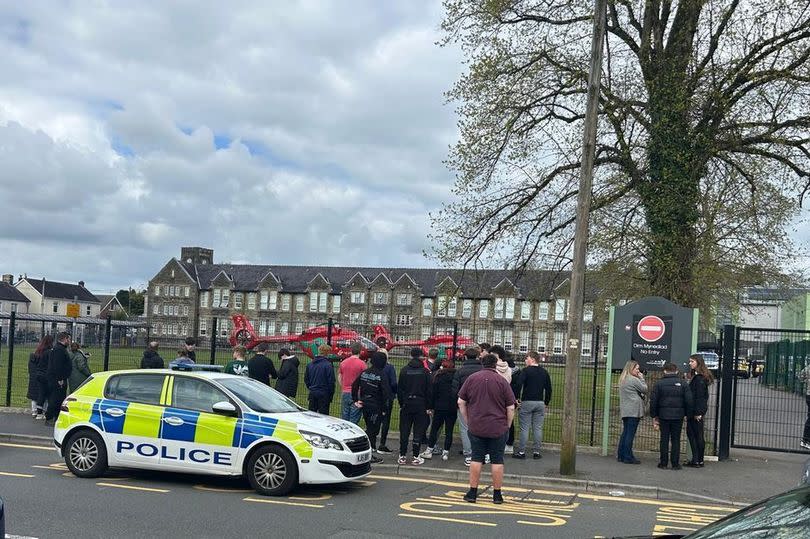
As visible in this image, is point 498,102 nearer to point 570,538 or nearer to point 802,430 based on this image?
point 802,430

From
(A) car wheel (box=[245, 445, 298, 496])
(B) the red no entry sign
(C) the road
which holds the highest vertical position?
(B) the red no entry sign

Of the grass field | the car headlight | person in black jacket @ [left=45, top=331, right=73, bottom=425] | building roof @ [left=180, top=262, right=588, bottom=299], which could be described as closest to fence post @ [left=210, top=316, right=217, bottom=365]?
the grass field

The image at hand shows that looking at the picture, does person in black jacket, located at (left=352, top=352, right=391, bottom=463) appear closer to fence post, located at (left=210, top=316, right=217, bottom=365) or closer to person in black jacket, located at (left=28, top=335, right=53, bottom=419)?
fence post, located at (left=210, top=316, right=217, bottom=365)

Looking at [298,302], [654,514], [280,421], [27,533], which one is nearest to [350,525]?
[280,421]

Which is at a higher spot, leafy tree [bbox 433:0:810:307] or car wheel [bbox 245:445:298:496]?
leafy tree [bbox 433:0:810:307]

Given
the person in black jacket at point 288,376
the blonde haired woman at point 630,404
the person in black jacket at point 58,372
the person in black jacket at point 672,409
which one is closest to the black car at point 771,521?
the person in black jacket at point 672,409

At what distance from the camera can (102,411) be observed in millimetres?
11273

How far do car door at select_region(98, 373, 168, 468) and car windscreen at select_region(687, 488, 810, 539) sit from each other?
8.23 metres

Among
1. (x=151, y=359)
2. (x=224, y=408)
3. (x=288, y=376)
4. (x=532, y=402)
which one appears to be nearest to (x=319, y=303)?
(x=151, y=359)

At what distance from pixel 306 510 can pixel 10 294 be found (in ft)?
386

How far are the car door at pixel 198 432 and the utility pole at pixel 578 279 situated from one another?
16.6 ft

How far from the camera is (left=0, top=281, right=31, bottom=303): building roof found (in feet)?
372

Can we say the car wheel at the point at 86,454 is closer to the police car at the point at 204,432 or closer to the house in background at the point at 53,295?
the police car at the point at 204,432

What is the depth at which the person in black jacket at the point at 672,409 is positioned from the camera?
13.6m
